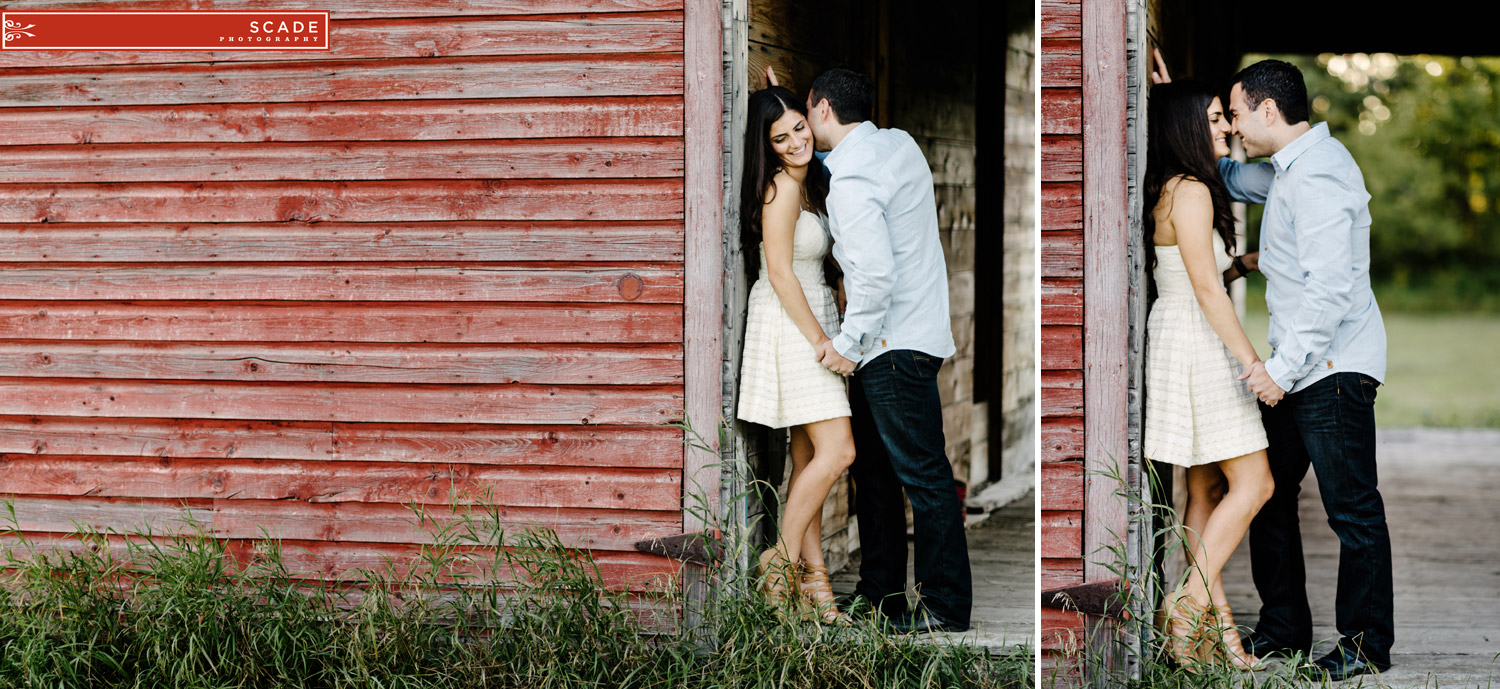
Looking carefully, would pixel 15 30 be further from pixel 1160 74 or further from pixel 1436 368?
pixel 1436 368

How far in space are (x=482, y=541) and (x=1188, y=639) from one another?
7.43 ft

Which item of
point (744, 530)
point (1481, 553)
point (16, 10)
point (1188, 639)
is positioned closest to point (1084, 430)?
point (1188, 639)

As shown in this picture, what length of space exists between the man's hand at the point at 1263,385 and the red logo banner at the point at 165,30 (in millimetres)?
3200

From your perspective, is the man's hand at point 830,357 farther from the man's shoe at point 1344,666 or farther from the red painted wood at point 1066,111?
the man's shoe at point 1344,666

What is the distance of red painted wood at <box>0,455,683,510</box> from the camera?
398 cm

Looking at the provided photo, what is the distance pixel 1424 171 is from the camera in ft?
103

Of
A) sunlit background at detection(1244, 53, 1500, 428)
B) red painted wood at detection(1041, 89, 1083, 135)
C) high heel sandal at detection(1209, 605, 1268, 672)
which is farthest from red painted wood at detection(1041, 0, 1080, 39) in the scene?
sunlit background at detection(1244, 53, 1500, 428)

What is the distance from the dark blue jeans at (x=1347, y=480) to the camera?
3.60 m

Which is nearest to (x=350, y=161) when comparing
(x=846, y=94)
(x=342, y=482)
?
(x=342, y=482)

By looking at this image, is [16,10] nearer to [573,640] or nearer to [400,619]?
[400,619]

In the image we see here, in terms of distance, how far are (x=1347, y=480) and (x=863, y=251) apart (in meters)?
1.63

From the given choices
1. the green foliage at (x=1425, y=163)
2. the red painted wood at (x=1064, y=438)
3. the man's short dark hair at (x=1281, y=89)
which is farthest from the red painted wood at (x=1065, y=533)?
the green foliage at (x=1425, y=163)

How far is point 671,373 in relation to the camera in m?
3.92

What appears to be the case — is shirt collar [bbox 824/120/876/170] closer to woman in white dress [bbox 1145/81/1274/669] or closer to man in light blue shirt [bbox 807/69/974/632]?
man in light blue shirt [bbox 807/69/974/632]
